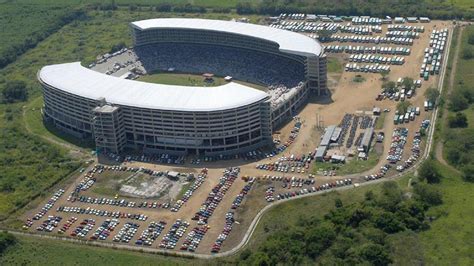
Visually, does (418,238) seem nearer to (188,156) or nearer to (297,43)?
(188,156)

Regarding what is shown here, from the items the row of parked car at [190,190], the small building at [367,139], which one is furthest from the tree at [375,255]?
the small building at [367,139]

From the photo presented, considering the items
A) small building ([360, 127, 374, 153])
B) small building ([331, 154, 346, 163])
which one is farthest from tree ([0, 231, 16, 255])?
small building ([360, 127, 374, 153])

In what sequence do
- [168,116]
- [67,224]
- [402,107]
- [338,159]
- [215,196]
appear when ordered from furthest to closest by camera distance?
[402,107] → [168,116] → [338,159] → [215,196] → [67,224]

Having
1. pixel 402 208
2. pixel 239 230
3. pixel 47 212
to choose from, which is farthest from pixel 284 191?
pixel 47 212

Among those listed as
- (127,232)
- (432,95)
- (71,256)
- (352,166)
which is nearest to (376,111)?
(432,95)

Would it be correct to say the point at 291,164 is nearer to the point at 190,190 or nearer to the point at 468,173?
the point at 190,190

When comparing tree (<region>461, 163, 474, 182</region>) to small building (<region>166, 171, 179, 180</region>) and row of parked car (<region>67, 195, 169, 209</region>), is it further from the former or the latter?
row of parked car (<region>67, 195, 169, 209</region>)

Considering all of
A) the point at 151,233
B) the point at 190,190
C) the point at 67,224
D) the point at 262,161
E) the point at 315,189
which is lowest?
the point at 67,224
